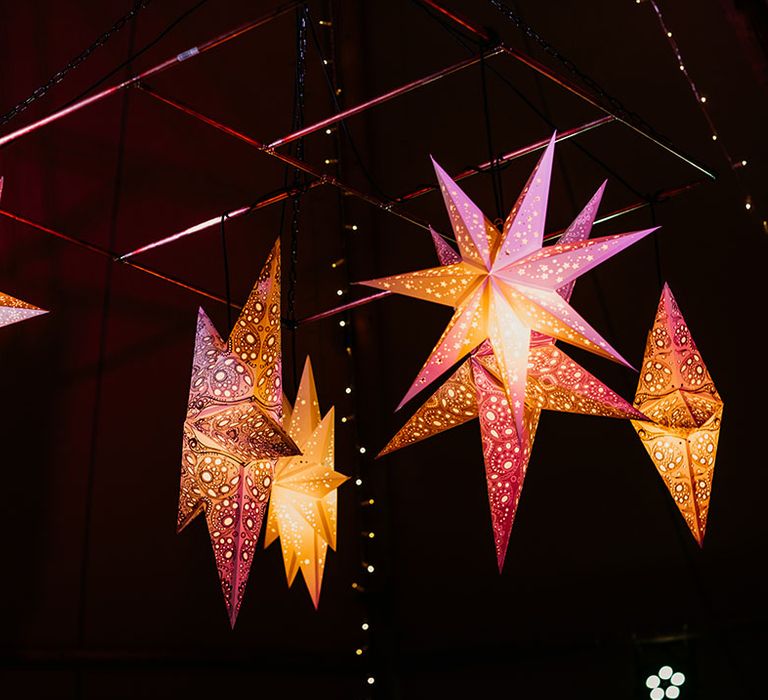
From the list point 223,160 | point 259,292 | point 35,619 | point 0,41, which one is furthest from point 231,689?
point 0,41

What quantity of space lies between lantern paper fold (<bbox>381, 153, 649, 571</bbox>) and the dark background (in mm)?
1476

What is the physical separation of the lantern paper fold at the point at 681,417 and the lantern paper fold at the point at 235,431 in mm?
1262

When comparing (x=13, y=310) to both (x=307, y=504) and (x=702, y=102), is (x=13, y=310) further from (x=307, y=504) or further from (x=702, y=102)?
(x=702, y=102)

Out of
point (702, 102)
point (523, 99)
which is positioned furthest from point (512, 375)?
point (702, 102)

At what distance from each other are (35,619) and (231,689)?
1.10 metres

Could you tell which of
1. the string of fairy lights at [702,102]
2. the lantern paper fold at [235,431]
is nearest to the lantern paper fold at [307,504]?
the lantern paper fold at [235,431]

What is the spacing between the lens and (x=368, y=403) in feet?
19.2

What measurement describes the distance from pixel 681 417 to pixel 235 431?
149 centimetres

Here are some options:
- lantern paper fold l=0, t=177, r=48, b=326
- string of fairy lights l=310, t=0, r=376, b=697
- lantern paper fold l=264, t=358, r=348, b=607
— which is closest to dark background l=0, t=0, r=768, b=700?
string of fairy lights l=310, t=0, r=376, b=697

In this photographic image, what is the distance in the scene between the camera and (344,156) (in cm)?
626

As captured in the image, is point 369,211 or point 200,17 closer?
point 200,17

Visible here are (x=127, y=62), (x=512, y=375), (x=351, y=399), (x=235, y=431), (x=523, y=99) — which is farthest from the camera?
(x=351, y=399)

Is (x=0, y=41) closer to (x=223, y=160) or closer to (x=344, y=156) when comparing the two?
(x=223, y=160)

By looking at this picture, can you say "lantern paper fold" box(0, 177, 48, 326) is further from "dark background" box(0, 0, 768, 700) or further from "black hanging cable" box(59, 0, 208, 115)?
"dark background" box(0, 0, 768, 700)
